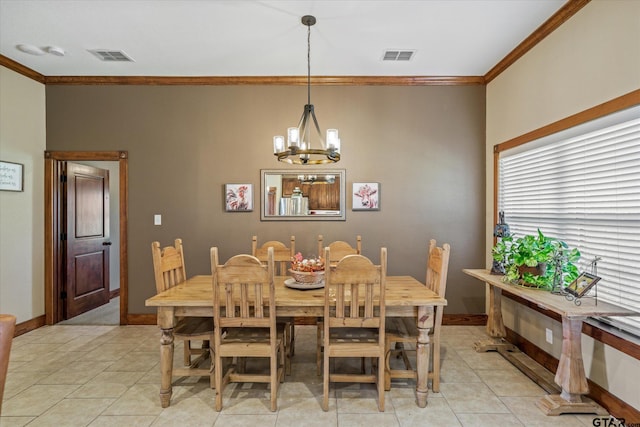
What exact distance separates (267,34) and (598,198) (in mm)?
3013

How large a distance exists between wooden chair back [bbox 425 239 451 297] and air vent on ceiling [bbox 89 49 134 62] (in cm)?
363

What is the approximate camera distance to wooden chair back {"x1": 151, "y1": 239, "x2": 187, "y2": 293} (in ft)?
8.74

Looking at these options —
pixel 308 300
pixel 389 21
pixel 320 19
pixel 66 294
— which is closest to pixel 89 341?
pixel 66 294

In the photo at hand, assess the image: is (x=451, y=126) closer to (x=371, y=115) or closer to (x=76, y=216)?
(x=371, y=115)

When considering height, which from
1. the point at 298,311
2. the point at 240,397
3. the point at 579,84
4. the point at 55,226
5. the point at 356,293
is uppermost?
the point at 579,84

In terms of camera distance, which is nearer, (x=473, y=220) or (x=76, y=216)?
→ (x=473, y=220)

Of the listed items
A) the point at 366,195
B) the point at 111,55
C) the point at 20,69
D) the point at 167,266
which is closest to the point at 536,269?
the point at 366,195

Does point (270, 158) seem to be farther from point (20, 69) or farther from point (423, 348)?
point (20, 69)

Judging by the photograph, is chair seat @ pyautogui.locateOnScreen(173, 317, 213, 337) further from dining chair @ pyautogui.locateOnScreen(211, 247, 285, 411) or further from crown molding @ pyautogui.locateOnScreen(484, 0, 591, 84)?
crown molding @ pyautogui.locateOnScreen(484, 0, 591, 84)

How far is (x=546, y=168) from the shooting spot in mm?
3025

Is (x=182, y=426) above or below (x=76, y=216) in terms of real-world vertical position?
below

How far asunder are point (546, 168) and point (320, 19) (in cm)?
237

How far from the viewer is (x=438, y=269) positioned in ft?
8.63

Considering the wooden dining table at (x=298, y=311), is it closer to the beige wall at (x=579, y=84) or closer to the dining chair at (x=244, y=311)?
the dining chair at (x=244, y=311)
